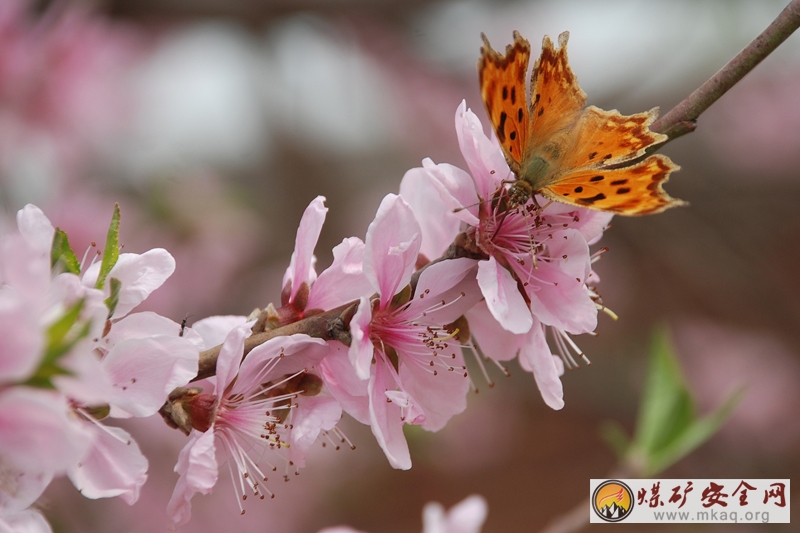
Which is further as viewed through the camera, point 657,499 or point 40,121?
point 40,121

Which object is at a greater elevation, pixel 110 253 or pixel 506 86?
pixel 506 86

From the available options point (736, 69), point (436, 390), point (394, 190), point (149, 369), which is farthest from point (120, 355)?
point (394, 190)

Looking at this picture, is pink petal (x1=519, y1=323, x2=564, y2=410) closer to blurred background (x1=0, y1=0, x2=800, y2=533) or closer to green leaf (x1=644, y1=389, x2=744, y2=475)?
green leaf (x1=644, y1=389, x2=744, y2=475)

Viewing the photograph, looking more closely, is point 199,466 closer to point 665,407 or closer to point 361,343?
point 361,343

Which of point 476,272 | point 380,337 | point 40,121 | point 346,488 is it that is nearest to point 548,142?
point 476,272

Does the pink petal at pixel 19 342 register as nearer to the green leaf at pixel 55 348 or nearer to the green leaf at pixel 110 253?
the green leaf at pixel 55 348

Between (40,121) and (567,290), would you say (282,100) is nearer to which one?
(40,121)
